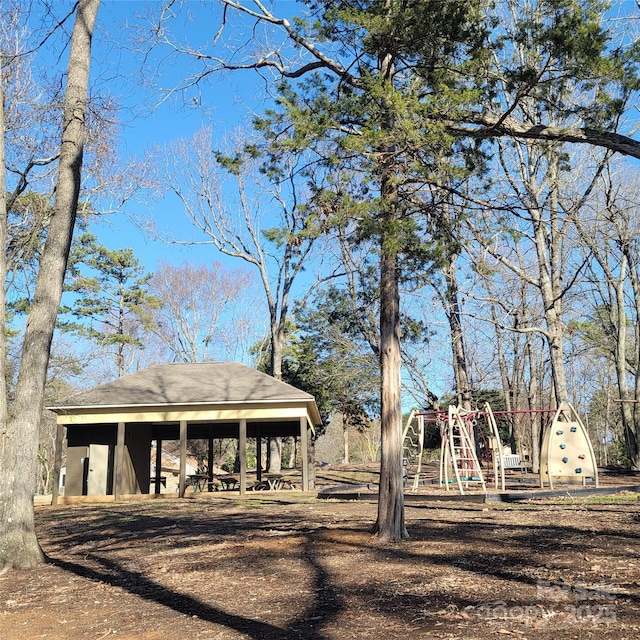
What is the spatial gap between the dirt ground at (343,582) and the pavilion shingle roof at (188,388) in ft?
27.7

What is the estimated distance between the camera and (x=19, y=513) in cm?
627

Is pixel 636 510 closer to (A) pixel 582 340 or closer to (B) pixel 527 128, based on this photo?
(B) pixel 527 128

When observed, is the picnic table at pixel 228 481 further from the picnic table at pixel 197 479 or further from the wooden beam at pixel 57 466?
the wooden beam at pixel 57 466

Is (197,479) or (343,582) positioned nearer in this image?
(343,582)

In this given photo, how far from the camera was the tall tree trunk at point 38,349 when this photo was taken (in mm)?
6254

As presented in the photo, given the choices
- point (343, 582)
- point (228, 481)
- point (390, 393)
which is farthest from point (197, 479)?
point (343, 582)

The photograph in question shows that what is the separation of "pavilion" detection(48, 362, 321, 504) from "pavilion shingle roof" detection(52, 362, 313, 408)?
0.03 m

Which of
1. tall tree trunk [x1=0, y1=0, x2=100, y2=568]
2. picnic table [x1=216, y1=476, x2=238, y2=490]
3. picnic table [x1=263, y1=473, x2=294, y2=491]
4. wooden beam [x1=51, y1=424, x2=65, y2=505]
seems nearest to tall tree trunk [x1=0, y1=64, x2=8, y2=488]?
tall tree trunk [x1=0, y1=0, x2=100, y2=568]

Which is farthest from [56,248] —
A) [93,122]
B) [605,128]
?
[605,128]

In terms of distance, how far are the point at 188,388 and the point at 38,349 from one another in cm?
1163

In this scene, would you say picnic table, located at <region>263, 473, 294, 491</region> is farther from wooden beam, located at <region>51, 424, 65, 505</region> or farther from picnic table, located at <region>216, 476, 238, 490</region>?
wooden beam, located at <region>51, 424, 65, 505</region>

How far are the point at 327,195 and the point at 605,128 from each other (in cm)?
317

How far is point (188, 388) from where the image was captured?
18109 mm

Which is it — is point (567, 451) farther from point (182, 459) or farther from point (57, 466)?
point (57, 466)
